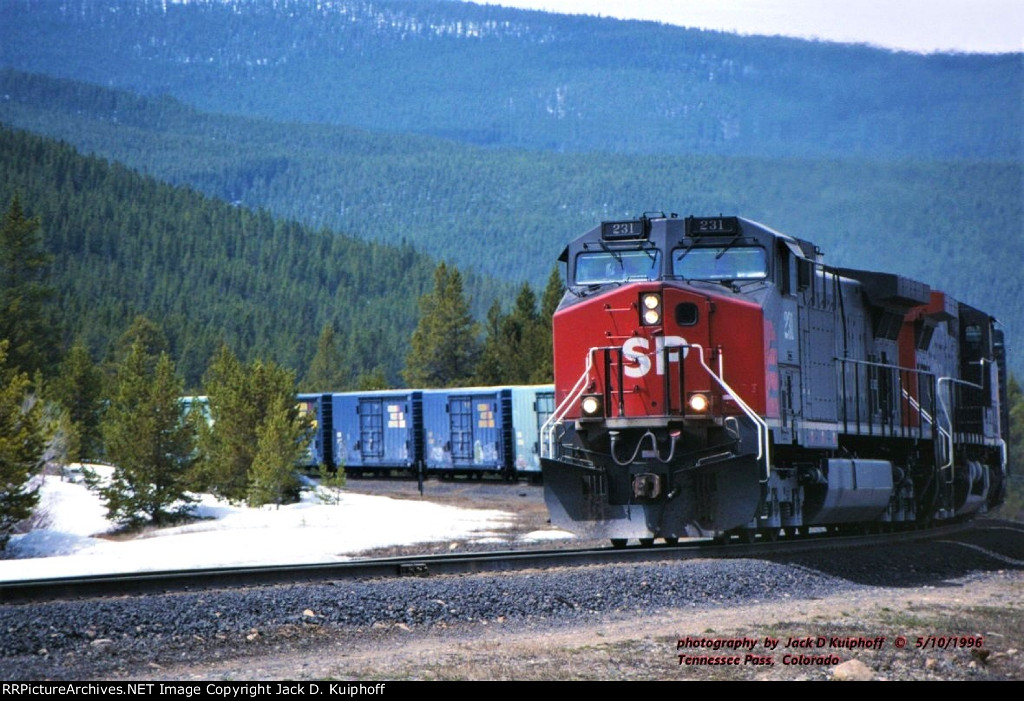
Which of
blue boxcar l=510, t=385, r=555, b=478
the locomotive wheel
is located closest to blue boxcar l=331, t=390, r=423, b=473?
blue boxcar l=510, t=385, r=555, b=478

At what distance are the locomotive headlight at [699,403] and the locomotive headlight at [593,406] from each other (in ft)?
3.71

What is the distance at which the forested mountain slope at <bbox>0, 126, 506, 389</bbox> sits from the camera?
142 meters

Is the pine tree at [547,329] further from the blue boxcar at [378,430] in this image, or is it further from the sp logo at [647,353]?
the sp logo at [647,353]

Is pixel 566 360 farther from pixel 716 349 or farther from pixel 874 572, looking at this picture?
pixel 874 572

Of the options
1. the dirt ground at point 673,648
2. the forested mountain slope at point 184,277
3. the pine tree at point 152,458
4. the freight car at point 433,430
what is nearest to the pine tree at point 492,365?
the freight car at point 433,430

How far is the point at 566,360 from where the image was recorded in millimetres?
15898

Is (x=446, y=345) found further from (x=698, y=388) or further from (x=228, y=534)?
(x=698, y=388)

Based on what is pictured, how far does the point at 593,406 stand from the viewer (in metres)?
15.2

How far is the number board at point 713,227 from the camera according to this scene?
15391 millimetres

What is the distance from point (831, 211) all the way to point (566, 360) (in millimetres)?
56067

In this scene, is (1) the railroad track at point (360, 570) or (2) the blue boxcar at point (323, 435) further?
(2) the blue boxcar at point (323, 435)

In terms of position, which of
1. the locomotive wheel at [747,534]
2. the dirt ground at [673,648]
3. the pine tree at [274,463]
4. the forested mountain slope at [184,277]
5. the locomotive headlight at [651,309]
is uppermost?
the forested mountain slope at [184,277]

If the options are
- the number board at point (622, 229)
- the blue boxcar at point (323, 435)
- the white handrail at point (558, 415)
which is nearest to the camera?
the white handrail at point (558, 415)

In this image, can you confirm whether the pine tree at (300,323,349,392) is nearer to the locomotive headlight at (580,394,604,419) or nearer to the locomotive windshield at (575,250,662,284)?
the locomotive windshield at (575,250,662,284)
